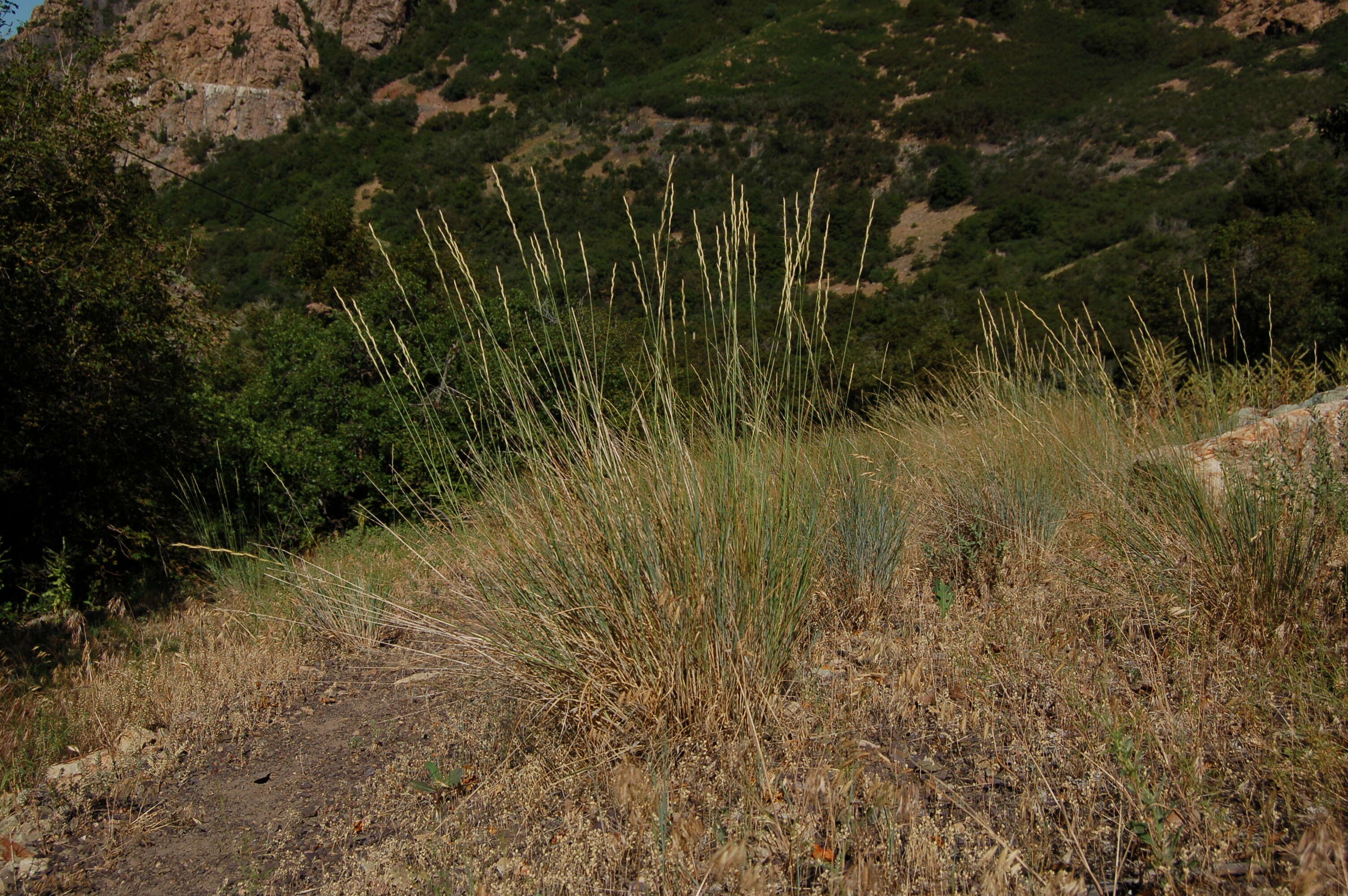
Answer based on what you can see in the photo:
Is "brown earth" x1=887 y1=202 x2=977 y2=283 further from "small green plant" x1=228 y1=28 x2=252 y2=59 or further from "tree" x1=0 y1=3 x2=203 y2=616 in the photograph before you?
"small green plant" x1=228 y1=28 x2=252 y2=59

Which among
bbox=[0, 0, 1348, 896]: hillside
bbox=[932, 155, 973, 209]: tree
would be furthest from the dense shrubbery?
Answer: bbox=[0, 0, 1348, 896]: hillside

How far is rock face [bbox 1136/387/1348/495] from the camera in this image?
289 cm

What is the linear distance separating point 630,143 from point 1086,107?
20.7 m

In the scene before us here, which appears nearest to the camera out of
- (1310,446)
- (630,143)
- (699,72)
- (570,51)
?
(1310,446)

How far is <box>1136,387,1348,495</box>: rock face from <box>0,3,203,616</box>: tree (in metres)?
6.80

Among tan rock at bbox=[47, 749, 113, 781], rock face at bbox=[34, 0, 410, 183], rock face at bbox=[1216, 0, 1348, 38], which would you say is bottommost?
rock face at bbox=[1216, 0, 1348, 38]

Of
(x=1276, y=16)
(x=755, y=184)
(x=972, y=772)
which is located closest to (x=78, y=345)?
(x=972, y=772)

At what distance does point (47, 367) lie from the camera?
219 inches

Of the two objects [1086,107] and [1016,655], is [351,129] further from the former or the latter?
[1016,655]

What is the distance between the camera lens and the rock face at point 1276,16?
35.4 m

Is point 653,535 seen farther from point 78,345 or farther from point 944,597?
point 78,345

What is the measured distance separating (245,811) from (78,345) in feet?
16.2

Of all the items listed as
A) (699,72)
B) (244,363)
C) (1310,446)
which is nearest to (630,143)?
(699,72)

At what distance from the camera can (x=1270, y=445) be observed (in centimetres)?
349
